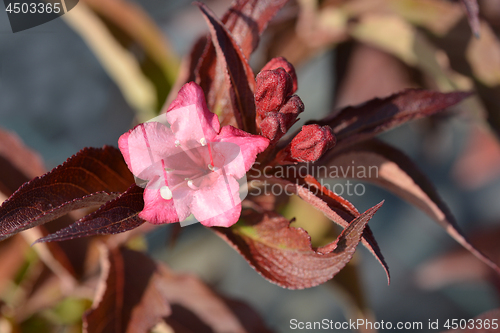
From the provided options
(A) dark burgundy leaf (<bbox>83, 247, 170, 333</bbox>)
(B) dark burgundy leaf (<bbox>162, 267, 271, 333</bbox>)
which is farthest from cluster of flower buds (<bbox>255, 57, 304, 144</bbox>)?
(B) dark burgundy leaf (<bbox>162, 267, 271, 333</bbox>)

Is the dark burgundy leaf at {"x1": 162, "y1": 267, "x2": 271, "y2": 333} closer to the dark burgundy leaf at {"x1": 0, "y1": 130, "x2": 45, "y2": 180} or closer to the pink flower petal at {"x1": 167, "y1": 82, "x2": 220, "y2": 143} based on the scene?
the dark burgundy leaf at {"x1": 0, "y1": 130, "x2": 45, "y2": 180}

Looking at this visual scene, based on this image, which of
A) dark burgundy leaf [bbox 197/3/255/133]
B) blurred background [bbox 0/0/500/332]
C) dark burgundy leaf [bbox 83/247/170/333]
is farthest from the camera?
blurred background [bbox 0/0/500/332]

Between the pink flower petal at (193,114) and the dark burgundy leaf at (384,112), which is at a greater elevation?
the pink flower petal at (193,114)

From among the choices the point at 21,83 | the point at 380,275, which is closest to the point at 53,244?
the point at 21,83

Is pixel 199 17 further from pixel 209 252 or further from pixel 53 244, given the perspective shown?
pixel 53 244

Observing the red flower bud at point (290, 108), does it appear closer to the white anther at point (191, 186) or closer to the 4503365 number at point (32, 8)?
the white anther at point (191, 186)

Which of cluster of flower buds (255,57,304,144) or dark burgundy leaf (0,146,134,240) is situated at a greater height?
cluster of flower buds (255,57,304,144)

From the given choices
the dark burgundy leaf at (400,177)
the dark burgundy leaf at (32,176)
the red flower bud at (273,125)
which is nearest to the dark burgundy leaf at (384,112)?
the dark burgundy leaf at (400,177)
